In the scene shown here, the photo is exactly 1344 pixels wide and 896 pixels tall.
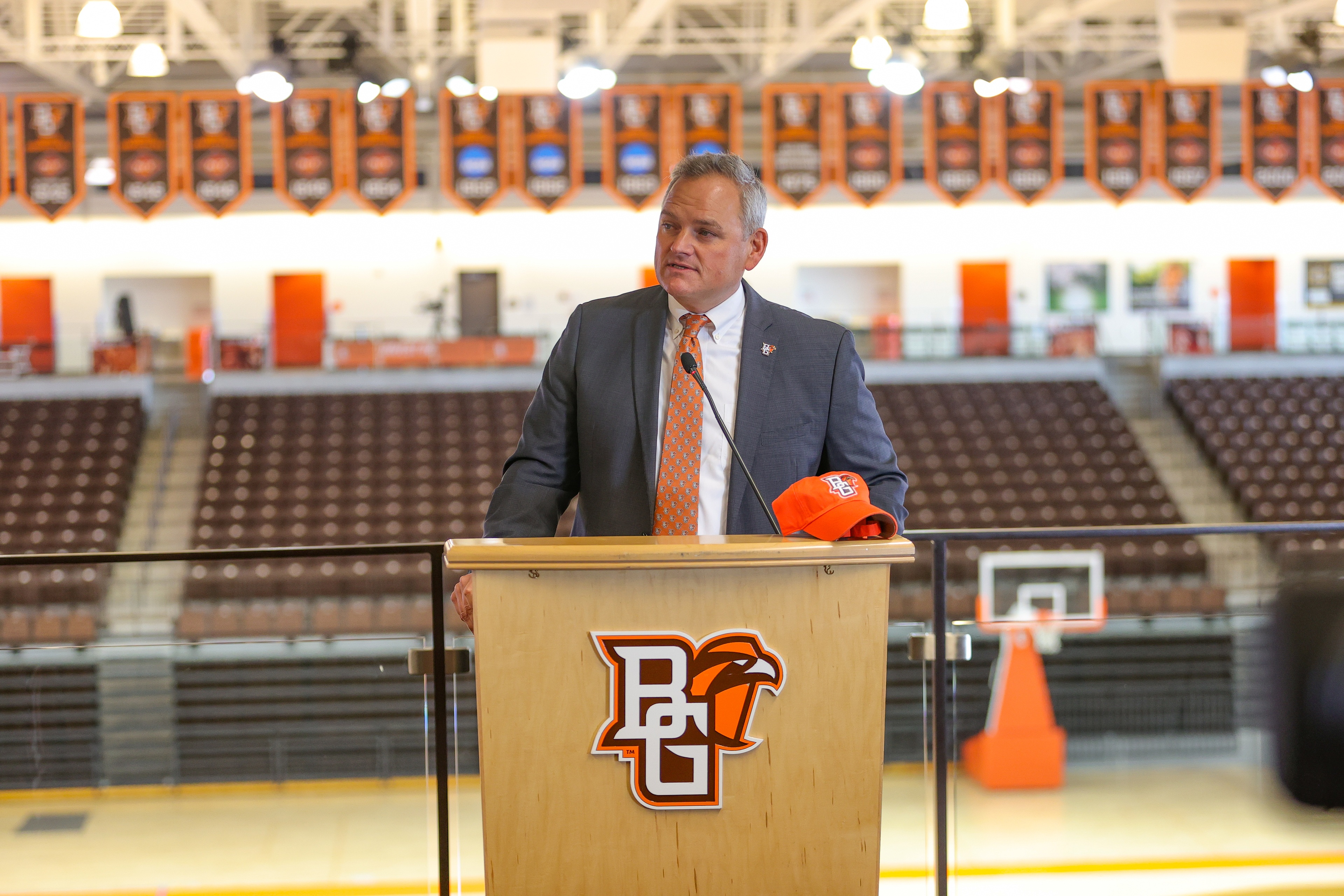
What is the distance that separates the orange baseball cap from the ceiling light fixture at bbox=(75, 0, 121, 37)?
9166 mm

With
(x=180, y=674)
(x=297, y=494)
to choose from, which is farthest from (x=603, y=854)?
(x=297, y=494)

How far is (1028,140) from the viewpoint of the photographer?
1309 cm

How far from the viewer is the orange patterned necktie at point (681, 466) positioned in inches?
77.2

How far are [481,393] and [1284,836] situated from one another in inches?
546

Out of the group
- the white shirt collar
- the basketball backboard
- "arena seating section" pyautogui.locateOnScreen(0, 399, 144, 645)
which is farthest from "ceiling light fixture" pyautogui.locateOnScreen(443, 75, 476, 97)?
the white shirt collar

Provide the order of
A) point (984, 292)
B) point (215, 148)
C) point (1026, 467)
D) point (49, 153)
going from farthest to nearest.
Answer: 1. point (984, 292)
2. point (1026, 467)
3. point (49, 153)
4. point (215, 148)

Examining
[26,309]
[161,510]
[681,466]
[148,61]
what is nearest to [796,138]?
[148,61]

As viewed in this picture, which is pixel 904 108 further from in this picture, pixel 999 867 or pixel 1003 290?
pixel 999 867

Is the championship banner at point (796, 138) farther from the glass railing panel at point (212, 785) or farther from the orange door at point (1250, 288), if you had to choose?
the orange door at point (1250, 288)

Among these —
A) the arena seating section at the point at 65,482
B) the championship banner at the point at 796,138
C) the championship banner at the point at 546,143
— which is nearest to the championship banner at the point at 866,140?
the championship banner at the point at 796,138

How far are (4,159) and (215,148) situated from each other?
249cm

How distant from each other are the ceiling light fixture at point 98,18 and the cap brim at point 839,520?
9.21 metres

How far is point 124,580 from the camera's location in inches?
410

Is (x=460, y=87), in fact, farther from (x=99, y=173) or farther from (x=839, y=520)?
(x=839, y=520)
